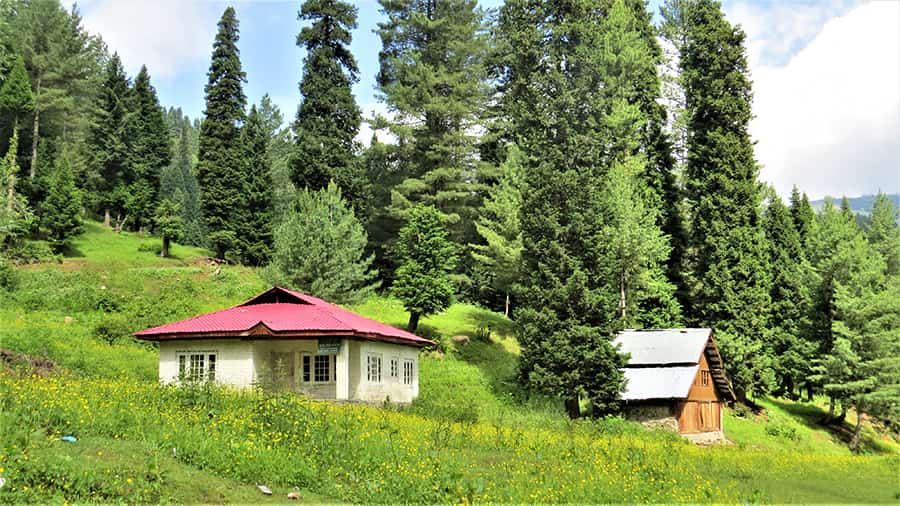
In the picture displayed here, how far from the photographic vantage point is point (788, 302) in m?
55.8

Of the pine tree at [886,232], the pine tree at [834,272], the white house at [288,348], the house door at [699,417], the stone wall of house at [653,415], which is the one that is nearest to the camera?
the white house at [288,348]

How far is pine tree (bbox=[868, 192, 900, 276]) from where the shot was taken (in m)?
53.6

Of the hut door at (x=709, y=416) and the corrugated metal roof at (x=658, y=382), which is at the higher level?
the corrugated metal roof at (x=658, y=382)

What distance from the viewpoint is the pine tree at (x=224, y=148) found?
62812mm

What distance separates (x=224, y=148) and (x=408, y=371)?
124 ft

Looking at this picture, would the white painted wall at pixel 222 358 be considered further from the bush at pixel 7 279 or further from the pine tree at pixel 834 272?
the pine tree at pixel 834 272

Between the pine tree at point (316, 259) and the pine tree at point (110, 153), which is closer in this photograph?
the pine tree at point (316, 259)

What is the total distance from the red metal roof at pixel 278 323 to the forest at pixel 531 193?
7.61 m

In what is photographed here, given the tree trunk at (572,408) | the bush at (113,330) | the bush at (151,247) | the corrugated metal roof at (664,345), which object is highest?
the bush at (151,247)

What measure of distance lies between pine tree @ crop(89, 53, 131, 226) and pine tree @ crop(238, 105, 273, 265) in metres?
14.4

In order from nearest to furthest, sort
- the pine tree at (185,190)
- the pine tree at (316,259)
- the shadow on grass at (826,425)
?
the pine tree at (316,259), the shadow on grass at (826,425), the pine tree at (185,190)

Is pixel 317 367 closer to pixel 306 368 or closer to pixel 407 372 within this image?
pixel 306 368

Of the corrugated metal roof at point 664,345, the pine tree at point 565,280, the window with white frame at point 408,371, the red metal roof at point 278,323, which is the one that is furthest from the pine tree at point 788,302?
the red metal roof at point 278,323

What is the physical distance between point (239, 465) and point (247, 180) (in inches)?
2049
